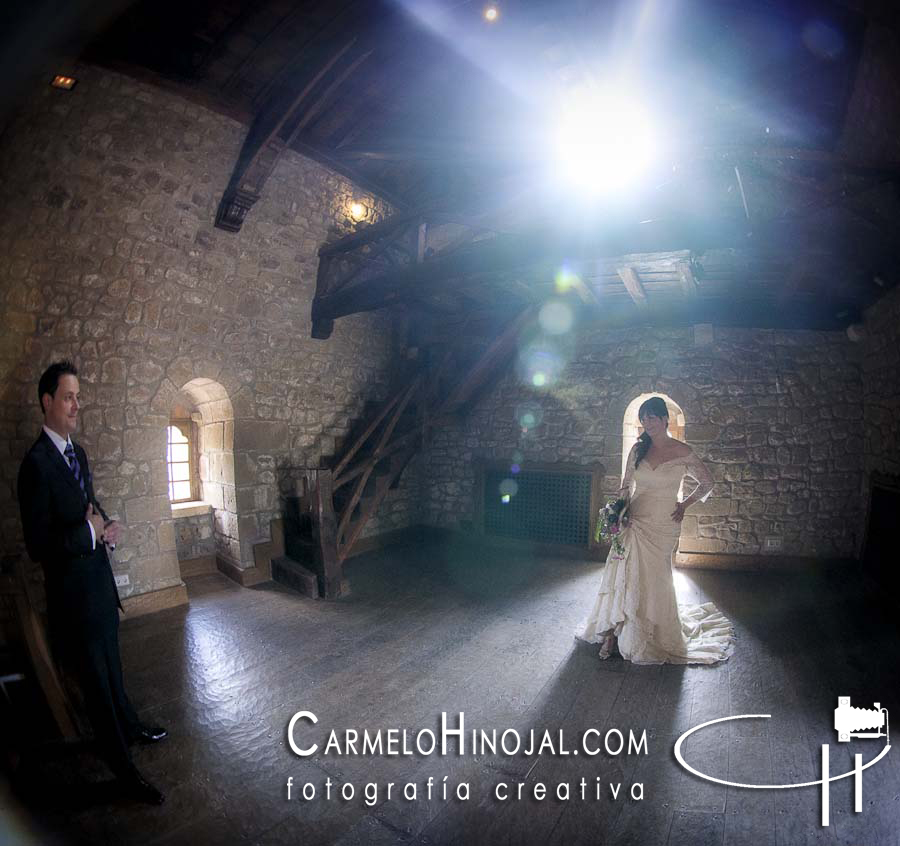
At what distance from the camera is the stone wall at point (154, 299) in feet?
12.3

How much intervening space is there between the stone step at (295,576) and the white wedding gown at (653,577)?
280 centimetres

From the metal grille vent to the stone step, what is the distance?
9.55ft

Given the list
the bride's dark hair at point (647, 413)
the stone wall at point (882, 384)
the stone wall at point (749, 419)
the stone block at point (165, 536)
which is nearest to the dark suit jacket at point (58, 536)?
the stone block at point (165, 536)

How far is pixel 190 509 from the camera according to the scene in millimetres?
5445

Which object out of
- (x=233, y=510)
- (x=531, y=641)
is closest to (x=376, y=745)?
(x=531, y=641)

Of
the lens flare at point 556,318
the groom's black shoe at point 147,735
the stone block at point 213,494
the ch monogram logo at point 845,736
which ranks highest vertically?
the lens flare at point 556,318

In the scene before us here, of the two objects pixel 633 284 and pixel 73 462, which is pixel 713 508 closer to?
pixel 633 284

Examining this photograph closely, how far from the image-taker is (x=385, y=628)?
4.10m

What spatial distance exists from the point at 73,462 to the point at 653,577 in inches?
148

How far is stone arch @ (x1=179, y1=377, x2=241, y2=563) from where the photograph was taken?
5.16m

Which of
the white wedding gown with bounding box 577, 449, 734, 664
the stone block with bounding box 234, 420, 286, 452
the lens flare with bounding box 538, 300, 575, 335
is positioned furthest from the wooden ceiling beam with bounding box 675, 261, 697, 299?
the stone block with bounding box 234, 420, 286, 452

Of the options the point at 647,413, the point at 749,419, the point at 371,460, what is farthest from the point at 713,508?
the point at 371,460

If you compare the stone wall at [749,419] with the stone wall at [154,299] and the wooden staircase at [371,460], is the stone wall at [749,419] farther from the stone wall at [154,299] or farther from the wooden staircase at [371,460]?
the stone wall at [154,299]

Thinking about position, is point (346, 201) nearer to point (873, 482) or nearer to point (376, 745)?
point (376, 745)
